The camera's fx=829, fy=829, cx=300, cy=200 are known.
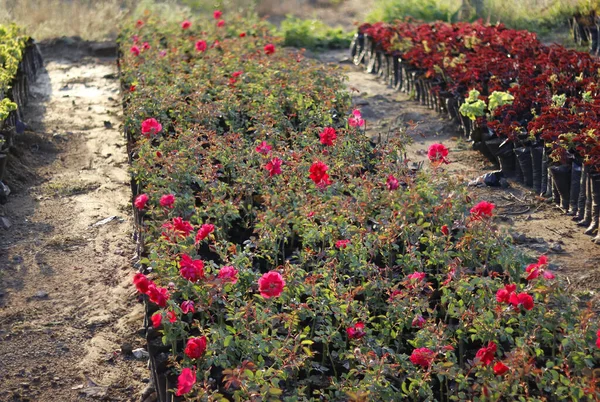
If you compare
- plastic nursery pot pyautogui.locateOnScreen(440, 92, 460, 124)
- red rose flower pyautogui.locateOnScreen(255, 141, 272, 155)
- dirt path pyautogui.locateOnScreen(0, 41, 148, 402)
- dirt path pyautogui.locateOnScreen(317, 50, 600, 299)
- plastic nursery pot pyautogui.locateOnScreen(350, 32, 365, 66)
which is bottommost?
dirt path pyautogui.locateOnScreen(0, 41, 148, 402)

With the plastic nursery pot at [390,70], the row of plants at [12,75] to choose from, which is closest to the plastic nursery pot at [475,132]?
the plastic nursery pot at [390,70]

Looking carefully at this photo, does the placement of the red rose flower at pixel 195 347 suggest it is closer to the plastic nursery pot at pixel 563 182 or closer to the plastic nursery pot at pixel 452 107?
the plastic nursery pot at pixel 563 182

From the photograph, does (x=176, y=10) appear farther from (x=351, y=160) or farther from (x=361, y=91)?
(x=351, y=160)

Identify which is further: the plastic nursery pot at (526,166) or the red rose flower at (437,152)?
the plastic nursery pot at (526,166)

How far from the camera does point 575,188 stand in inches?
215

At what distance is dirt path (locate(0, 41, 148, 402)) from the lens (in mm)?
4180

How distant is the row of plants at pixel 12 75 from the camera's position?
6.57 meters

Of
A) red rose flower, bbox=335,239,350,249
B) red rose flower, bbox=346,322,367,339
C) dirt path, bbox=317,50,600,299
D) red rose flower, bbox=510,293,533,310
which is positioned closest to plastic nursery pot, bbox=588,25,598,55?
dirt path, bbox=317,50,600,299

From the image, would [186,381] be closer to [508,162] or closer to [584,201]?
[584,201]

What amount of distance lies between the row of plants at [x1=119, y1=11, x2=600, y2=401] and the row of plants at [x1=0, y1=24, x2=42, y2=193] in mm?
1293

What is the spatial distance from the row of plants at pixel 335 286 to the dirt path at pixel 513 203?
39 cm

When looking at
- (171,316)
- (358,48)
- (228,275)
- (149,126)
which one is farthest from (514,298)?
(358,48)

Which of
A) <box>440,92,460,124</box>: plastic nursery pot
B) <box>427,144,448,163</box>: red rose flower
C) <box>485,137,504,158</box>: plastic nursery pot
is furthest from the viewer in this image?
<box>440,92,460,124</box>: plastic nursery pot

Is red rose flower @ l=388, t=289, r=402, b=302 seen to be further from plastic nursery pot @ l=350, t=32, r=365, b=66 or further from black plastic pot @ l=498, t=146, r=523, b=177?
plastic nursery pot @ l=350, t=32, r=365, b=66
